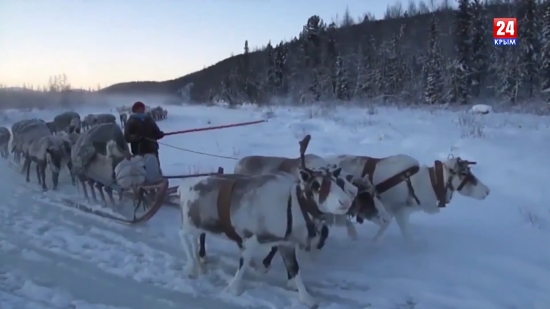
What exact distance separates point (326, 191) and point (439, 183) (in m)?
2.67

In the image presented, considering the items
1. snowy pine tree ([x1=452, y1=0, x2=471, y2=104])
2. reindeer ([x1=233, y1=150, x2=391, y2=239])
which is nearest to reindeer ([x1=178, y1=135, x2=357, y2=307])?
reindeer ([x1=233, y1=150, x2=391, y2=239])

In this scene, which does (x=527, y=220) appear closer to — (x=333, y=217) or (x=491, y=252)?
(x=491, y=252)

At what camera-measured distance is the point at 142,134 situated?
9.53 meters

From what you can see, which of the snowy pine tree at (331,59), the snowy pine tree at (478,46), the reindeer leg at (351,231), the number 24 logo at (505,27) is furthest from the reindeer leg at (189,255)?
the snowy pine tree at (331,59)

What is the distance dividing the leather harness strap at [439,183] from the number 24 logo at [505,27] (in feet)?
93.6

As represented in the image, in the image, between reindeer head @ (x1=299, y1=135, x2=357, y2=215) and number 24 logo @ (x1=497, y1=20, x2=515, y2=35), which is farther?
number 24 logo @ (x1=497, y1=20, x2=515, y2=35)

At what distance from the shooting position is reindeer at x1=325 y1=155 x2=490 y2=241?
6863 millimetres

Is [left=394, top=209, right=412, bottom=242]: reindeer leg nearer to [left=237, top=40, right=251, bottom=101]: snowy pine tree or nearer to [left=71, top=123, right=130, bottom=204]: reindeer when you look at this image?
[left=71, top=123, right=130, bottom=204]: reindeer

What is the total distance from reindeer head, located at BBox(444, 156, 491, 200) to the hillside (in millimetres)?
36206

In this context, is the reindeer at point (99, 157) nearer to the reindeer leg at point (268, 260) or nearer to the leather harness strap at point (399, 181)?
the reindeer leg at point (268, 260)

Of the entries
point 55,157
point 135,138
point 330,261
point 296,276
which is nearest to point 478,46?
point 55,157

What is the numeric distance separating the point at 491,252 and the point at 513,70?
5072 centimetres

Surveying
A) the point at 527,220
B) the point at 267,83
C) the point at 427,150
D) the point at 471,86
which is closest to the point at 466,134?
the point at 427,150

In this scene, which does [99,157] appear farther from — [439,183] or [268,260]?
[439,183]
